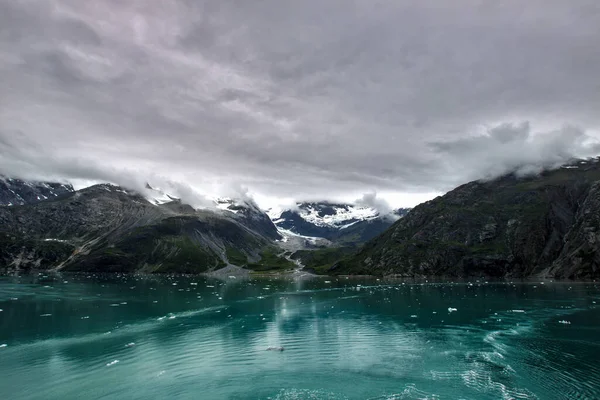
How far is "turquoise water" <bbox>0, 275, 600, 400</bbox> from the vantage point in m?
43.8

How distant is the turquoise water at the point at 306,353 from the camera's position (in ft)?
144

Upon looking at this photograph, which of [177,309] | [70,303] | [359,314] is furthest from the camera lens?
[70,303]

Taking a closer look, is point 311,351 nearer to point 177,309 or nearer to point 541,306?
point 177,309

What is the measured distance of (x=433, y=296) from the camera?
143 m

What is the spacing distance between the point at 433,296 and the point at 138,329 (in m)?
102

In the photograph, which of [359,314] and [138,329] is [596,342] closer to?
[359,314]

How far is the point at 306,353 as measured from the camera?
60.7m

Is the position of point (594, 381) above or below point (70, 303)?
below

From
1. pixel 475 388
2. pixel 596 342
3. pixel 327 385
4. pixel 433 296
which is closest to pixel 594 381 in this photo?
pixel 475 388

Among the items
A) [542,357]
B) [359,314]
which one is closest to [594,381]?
[542,357]

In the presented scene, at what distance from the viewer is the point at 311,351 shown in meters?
62.0

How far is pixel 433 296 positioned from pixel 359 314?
53.2 m

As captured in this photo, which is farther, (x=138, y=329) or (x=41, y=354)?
(x=138, y=329)

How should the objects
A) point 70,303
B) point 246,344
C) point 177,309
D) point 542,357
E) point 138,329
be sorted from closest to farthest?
point 542,357, point 246,344, point 138,329, point 177,309, point 70,303
